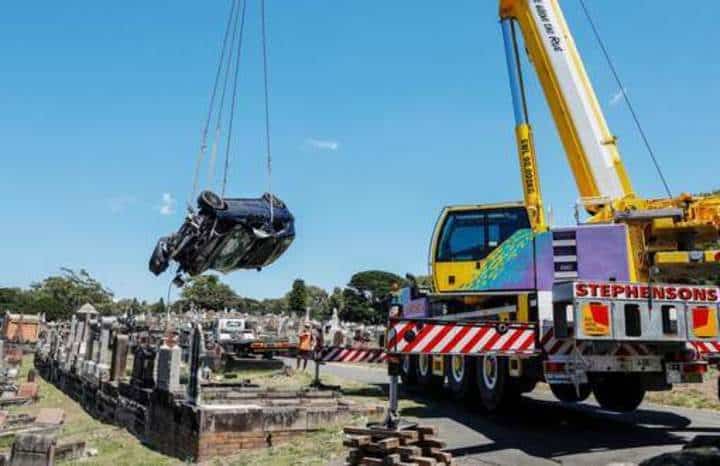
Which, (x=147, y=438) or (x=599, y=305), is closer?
(x=599, y=305)

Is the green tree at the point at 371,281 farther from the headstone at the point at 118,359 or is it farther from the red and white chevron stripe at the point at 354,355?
the red and white chevron stripe at the point at 354,355

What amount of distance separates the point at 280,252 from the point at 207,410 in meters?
2.61

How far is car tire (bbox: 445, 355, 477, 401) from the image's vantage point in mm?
11359

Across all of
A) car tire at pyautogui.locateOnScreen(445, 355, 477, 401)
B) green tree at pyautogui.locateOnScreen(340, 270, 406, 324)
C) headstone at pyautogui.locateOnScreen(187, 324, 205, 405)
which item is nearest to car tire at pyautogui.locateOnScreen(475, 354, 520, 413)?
car tire at pyautogui.locateOnScreen(445, 355, 477, 401)

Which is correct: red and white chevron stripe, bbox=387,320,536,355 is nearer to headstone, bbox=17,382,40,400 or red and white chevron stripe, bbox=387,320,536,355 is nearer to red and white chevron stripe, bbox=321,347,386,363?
red and white chevron stripe, bbox=321,347,386,363

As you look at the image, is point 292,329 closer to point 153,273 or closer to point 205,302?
point 153,273

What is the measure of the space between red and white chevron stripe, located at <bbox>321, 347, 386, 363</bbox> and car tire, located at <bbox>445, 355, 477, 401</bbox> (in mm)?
1701

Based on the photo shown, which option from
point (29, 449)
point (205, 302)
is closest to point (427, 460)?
point (29, 449)

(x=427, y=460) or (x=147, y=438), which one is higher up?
(x=427, y=460)

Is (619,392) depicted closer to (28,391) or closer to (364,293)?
(28,391)

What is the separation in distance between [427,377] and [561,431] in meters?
5.47

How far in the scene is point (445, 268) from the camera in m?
11.2

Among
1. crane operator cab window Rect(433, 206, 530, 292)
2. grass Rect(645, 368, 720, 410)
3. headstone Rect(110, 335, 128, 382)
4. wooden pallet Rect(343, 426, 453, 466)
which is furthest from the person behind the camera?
headstone Rect(110, 335, 128, 382)

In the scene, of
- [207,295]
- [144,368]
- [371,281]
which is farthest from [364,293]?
[144,368]
